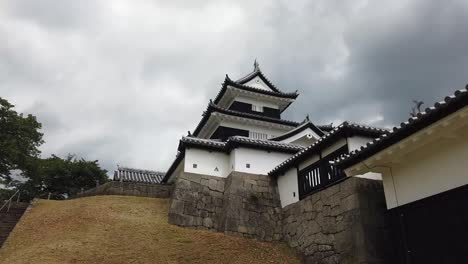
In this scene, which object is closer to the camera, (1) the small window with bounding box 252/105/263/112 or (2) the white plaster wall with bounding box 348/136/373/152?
(2) the white plaster wall with bounding box 348/136/373/152

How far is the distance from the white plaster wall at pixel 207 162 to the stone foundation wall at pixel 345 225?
492 centimetres

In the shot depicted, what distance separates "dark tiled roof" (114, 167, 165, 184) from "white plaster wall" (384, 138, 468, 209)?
17627 millimetres

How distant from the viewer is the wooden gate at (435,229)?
19.3 ft

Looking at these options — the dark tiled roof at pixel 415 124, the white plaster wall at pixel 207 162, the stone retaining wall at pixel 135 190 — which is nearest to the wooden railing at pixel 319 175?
the dark tiled roof at pixel 415 124

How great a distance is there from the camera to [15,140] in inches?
783

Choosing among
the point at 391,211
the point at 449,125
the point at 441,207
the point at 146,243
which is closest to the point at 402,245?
the point at 391,211

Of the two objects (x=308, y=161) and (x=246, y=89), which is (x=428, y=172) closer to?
(x=308, y=161)

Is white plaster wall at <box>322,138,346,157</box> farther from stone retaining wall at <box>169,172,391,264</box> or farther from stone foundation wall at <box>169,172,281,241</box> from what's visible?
stone foundation wall at <box>169,172,281,241</box>

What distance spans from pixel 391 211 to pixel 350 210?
7.28 feet

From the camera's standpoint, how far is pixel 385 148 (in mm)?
6926

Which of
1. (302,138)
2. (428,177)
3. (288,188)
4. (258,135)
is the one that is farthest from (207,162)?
(428,177)

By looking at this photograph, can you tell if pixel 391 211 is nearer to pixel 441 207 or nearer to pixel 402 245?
pixel 402 245

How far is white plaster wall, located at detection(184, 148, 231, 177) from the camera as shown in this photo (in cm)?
1557

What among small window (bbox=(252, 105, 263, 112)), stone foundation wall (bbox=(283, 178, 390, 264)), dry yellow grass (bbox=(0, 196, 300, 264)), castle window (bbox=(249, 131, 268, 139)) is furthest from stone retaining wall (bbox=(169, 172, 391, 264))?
small window (bbox=(252, 105, 263, 112))
